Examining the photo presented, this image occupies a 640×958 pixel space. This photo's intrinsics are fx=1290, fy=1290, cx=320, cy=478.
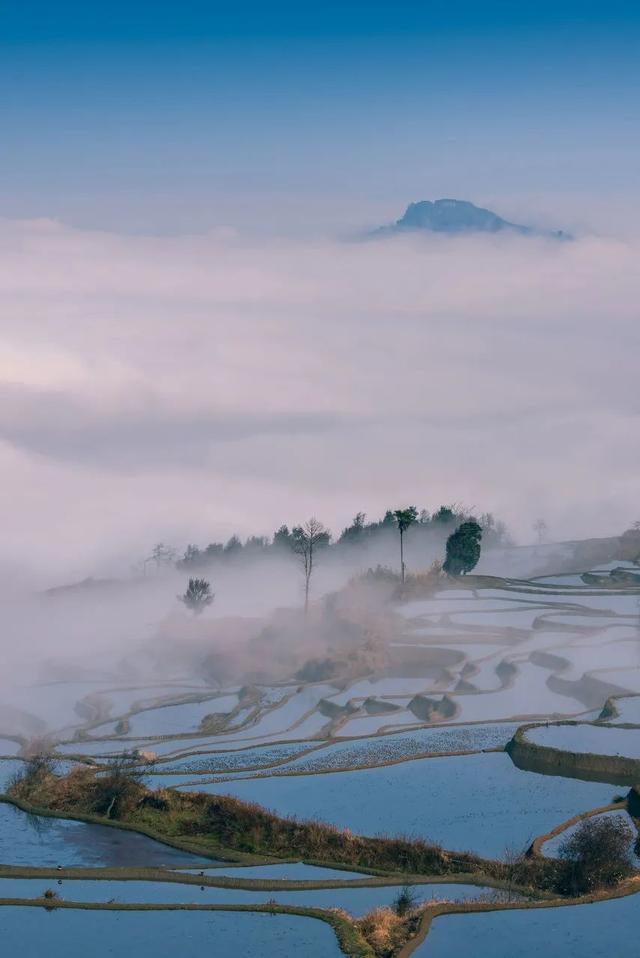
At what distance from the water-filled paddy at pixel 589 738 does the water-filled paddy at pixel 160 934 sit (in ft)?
74.1

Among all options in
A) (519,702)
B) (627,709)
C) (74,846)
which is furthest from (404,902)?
(519,702)

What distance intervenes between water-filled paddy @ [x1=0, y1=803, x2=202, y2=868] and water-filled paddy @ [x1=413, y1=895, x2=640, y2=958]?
991 cm

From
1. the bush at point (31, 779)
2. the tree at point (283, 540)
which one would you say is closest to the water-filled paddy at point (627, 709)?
the bush at point (31, 779)

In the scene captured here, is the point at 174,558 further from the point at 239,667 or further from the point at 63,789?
the point at 63,789

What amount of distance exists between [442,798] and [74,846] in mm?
13004

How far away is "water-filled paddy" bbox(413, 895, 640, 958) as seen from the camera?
25.9 meters

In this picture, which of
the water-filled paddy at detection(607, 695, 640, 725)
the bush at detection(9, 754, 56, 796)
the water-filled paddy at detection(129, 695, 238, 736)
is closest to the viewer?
the bush at detection(9, 754, 56, 796)

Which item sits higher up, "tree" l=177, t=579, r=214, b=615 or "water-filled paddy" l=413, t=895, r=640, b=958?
"tree" l=177, t=579, r=214, b=615

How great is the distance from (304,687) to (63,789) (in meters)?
33.7

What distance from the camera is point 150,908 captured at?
2842 centimetres

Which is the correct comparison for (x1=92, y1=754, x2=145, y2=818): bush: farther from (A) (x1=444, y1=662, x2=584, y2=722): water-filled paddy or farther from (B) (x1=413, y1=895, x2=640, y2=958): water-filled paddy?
(A) (x1=444, y1=662, x2=584, y2=722): water-filled paddy

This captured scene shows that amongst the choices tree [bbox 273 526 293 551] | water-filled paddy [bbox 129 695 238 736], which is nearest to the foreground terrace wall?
water-filled paddy [bbox 129 695 238 736]

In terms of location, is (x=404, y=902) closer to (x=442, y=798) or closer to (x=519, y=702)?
(x=442, y=798)

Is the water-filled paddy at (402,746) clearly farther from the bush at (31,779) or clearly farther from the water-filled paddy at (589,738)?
the bush at (31,779)
